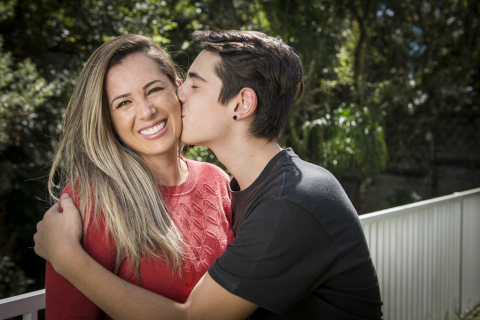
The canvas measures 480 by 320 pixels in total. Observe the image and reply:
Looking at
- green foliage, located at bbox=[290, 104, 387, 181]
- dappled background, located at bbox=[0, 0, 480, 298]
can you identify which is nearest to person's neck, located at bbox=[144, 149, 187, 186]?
dappled background, located at bbox=[0, 0, 480, 298]

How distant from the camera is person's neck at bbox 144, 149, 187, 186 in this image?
6.25 ft

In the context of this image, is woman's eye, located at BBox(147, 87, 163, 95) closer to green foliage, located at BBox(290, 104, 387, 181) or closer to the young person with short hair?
the young person with short hair

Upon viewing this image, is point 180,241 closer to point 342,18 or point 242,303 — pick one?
point 242,303

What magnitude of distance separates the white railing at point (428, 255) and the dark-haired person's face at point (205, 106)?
1339 mm

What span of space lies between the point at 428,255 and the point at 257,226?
8.23 ft

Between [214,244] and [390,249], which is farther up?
[214,244]

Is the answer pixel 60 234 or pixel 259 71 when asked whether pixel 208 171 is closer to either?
pixel 259 71

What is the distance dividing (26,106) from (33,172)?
1.13 m

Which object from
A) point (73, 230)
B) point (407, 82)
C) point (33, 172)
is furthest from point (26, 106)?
point (407, 82)

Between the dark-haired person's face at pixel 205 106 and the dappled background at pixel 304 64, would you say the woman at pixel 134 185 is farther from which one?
the dappled background at pixel 304 64

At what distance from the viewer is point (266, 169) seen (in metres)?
1.66

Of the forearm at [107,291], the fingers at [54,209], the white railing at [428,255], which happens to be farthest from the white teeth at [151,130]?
the white railing at [428,255]

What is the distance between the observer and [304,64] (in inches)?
229

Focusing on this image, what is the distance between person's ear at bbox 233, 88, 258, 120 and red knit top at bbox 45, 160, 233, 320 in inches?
17.9
